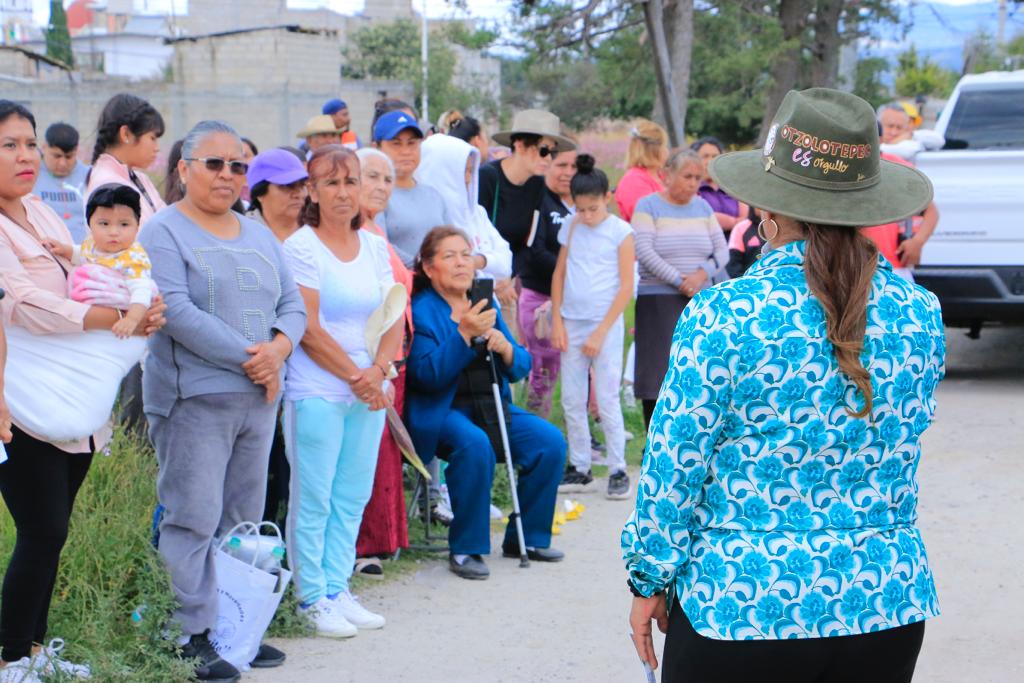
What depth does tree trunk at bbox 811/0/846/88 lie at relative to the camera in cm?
2806

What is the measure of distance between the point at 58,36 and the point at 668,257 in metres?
56.4

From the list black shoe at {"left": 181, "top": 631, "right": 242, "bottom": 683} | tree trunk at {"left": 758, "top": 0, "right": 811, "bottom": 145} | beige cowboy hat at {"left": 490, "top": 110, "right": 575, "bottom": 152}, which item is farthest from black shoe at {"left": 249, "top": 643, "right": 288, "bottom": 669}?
tree trunk at {"left": 758, "top": 0, "right": 811, "bottom": 145}

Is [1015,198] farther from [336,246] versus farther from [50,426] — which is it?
[50,426]

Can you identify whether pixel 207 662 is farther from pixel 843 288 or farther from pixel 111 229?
pixel 843 288

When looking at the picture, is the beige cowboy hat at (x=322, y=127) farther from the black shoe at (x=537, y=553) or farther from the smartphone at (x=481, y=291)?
the black shoe at (x=537, y=553)

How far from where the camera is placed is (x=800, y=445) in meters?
2.49

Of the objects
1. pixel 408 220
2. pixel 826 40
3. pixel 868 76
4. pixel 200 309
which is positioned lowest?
pixel 200 309

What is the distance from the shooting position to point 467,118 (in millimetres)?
9484

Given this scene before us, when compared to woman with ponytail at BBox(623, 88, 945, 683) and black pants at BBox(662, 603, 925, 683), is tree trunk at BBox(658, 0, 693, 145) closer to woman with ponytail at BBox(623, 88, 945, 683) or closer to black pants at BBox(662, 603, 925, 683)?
woman with ponytail at BBox(623, 88, 945, 683)

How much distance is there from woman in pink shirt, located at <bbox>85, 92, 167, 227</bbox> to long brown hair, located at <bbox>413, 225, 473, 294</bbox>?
1342mm

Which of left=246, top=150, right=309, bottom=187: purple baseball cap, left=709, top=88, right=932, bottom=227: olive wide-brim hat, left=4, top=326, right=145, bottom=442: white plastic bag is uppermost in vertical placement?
left=709, top=88, right=932, bottom=227: olive wide-brim hat

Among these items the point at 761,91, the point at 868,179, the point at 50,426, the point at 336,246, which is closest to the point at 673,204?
the point at 336,246

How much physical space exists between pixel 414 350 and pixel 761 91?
34.4 meters

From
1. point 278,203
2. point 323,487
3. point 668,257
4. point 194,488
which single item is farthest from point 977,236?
point 194,488
